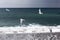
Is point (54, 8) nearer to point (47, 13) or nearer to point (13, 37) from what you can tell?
point (47, 13)

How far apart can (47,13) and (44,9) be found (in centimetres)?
14

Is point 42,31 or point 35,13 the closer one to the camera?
point 42,31

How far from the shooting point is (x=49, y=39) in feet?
3.19

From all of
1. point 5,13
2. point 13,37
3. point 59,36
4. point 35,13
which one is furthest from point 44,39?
point 5,13

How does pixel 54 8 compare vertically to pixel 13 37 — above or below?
below

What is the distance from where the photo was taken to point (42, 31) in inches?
Result: 39.1

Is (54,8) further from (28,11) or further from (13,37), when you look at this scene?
(13,37)

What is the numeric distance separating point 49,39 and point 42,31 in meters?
0.10

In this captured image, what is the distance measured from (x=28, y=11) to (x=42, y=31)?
6.13 feet

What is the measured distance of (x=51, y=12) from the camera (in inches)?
112

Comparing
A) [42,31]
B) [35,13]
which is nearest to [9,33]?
[42,31]

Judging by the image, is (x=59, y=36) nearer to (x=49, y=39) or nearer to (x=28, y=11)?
(x=49, y=39)

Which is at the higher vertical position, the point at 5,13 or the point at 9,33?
the point at 9,33

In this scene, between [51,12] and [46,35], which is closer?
[46,35]
